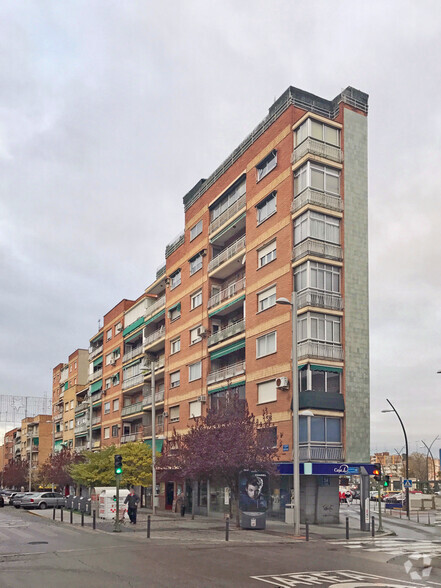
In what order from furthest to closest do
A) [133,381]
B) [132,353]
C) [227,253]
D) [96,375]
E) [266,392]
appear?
[96,375]
[132,353]
[133,381]
[227,253]
[266,392]

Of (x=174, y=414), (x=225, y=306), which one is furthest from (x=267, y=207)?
(x=174, y=414)

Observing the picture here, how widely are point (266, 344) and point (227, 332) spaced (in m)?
5.42

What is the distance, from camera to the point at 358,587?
45.5 feet

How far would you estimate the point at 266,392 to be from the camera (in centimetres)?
3909

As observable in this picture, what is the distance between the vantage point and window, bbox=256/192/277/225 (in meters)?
→ 41.0

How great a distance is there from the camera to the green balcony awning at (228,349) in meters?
43.1

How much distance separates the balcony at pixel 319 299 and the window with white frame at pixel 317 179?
5758 mm

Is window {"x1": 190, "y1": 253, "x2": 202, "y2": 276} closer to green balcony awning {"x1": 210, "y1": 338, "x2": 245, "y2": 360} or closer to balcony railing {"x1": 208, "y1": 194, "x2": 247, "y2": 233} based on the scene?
balcony railing {"x1": 208, "y1": 194, "x2": 247, "y2": 233}

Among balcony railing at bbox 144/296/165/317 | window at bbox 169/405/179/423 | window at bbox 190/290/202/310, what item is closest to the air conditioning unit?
window at bbox 190/290/202/310

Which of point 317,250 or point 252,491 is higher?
point 317,250

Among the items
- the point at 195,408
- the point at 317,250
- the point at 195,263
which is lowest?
the point at 195,408

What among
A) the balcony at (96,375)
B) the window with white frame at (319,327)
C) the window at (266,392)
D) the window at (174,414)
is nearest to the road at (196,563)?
the window with white frame at (319,327)

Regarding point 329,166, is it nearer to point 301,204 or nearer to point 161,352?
point 301,204

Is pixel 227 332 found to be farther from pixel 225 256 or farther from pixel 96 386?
pixel 96 386
